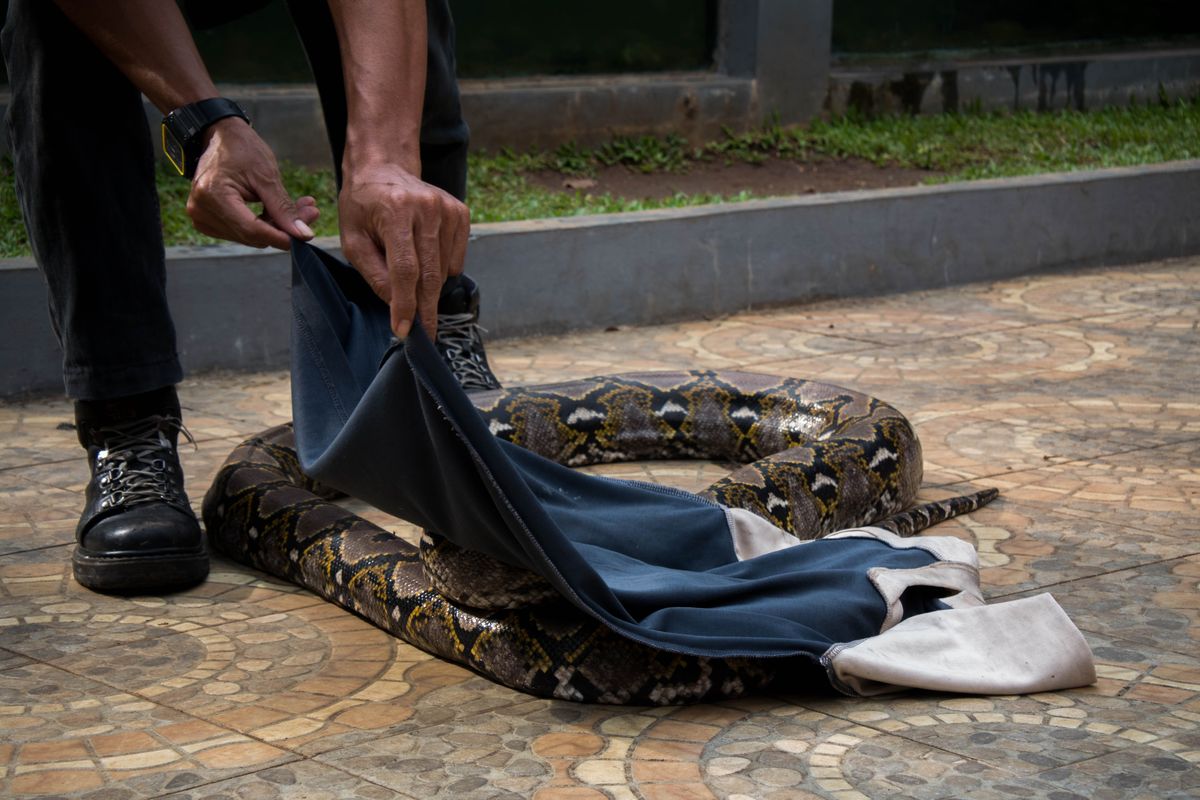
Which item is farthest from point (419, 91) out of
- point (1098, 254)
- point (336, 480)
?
point (1098, 254)

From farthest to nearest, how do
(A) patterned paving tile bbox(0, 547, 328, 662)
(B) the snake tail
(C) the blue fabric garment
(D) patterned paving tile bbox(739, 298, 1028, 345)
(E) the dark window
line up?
(E) the dark window < (D) patterned paving tile bbox(739, 298, 1028, 345) < (B) the snake tail < (A) patterned paving tile bbox(0, 547, 328, 662) < (C) the blue fabric garment

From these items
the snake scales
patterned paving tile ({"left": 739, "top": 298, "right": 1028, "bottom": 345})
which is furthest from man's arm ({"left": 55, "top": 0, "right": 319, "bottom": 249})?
patterned paving tile ({"left": 739, "top": 298, "right": 1028, "bottom": 345})

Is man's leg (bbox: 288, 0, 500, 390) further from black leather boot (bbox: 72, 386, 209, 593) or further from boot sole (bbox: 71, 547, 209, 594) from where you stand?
boot sole (bbox: 71, 547, 209, 594)

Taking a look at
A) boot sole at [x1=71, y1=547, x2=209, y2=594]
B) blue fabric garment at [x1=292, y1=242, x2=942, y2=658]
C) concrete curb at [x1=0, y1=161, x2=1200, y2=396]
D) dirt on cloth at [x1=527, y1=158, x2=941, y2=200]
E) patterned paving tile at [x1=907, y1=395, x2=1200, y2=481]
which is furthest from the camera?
dirt on cloth at [x1=527, y1=158, x2=941, y2=200]

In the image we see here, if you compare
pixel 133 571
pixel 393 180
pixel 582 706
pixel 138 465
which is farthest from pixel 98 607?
pixel 393 180

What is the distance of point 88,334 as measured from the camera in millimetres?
3367

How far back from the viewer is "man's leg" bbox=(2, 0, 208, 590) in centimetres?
328

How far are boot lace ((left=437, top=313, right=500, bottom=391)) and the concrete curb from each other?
1287 mm

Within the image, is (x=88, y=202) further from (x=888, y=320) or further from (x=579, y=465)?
(x=888, y=320)

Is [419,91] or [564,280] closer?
[419,91]

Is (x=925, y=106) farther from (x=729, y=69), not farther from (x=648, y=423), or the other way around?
(x=648, y=423)

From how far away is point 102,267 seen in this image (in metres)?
3.38

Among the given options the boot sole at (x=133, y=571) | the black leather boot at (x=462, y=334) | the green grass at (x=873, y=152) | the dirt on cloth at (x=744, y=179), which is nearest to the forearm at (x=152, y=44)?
the boot sole at (x=133, y=571)

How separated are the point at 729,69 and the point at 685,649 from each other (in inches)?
309
